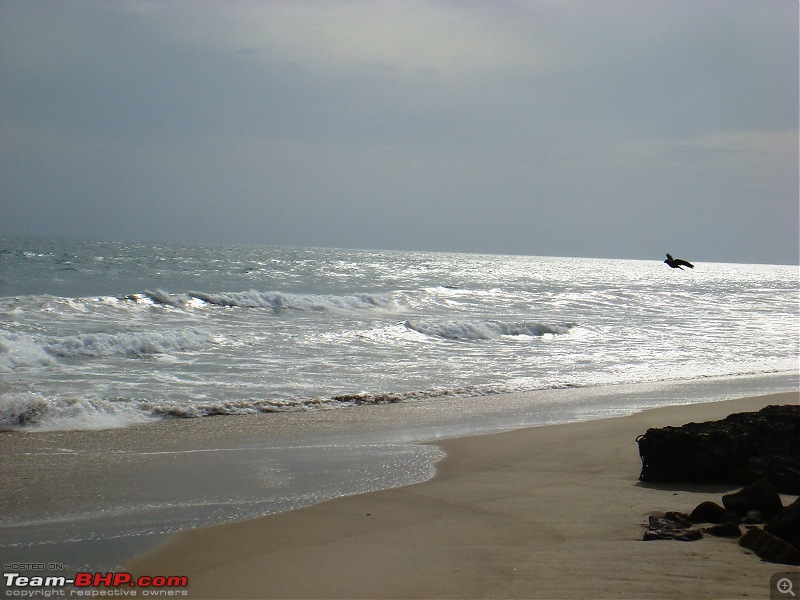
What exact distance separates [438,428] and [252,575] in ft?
17.3

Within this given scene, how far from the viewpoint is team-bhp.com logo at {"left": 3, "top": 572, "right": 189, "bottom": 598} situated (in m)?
4.21

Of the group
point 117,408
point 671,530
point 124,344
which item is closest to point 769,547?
point 671,530

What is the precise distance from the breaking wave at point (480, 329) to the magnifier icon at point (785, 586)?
1657 cm

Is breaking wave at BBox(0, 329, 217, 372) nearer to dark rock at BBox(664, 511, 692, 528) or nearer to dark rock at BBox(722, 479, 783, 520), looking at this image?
dark rock at BBox(664, 511, 692, 528)

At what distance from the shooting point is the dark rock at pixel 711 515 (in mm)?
4966

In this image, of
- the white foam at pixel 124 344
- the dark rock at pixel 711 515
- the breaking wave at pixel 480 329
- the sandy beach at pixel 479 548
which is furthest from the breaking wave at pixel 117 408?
A: the breaking wave at pixel 480 329

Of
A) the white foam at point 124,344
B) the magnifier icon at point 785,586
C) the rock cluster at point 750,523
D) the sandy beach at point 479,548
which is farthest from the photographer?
the white foam at point 124,344

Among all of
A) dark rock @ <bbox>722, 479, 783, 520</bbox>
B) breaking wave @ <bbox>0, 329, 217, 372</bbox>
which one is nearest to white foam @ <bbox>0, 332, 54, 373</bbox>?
breaking wave @ <bbox>0, 329, 217, 372</bbox>

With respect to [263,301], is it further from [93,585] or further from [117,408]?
[93,585]

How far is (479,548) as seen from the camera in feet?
15.6

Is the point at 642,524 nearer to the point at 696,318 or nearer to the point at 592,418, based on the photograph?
the point at 592,418

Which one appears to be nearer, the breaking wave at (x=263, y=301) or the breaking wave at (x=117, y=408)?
the breaking wave at (x=117, y=408)

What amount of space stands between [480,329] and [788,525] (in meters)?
17.1

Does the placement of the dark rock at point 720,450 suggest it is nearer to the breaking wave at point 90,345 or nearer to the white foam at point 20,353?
the white foam at point 20,353
